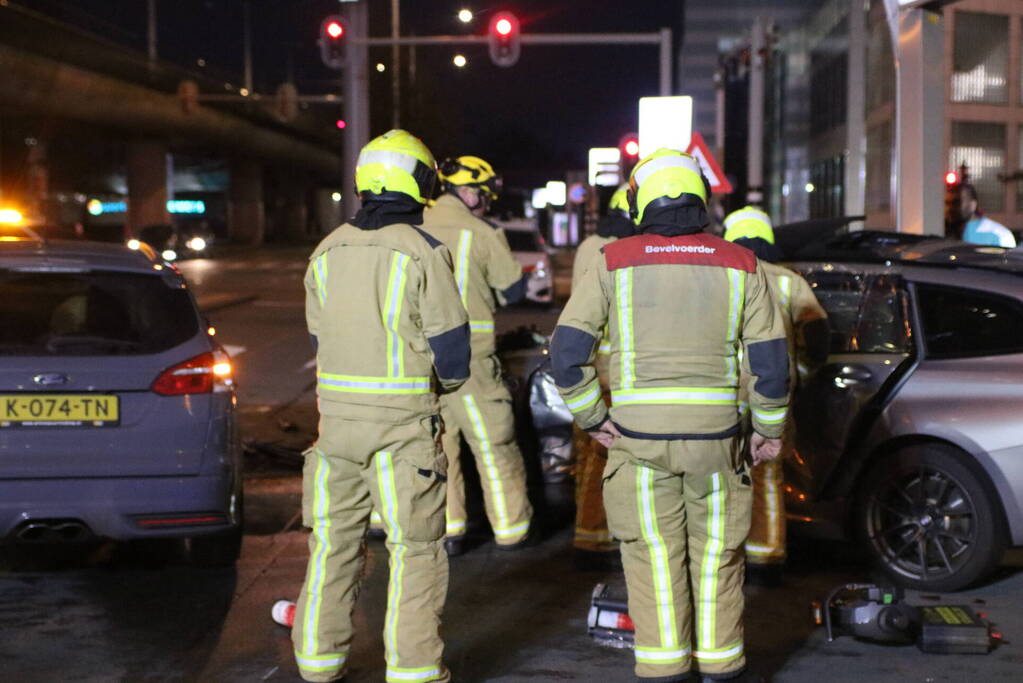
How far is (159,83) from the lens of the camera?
146 ft

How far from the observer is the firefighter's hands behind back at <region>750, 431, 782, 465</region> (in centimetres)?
428

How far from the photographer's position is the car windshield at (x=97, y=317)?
570 cm

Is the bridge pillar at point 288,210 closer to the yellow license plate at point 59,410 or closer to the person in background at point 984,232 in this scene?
the person in background at point 984,232

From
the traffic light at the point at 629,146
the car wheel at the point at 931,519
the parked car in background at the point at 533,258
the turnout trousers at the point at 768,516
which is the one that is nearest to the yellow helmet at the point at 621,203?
the turnout trousers at the point at 768,516

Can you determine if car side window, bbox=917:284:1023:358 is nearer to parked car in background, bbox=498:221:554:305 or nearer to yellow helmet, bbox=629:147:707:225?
yellow helmet, bbox=629:147:707:225

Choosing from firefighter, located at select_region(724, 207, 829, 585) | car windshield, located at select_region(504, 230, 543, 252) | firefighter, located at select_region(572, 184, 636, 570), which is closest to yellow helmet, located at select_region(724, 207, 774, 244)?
firefighter, located at select_region(724, 207, 829, 585)

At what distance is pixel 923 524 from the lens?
18.9 feet

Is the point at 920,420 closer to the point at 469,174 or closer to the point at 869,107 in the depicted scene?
the point at 469,174

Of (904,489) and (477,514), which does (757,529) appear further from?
(477,514)

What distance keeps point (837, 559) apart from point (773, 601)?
2.85 ft

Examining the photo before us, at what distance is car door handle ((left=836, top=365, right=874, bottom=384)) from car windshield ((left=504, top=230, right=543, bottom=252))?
1737 cm

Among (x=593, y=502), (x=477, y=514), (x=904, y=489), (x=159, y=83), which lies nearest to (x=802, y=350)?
(x=904, y=489)

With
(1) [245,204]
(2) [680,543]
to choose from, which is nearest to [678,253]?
(2) [680,543]

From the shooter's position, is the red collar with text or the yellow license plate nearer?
the red collar with text
